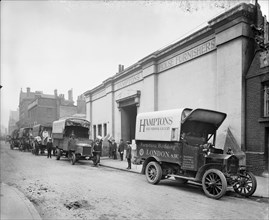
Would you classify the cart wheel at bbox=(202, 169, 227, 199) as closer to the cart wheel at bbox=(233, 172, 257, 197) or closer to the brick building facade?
the cart wheel at bbox=(233, 172, 257, 197)

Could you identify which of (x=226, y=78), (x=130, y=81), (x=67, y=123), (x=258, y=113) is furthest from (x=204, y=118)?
(x=130, y=81)

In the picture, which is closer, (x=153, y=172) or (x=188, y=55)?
(x=153, y=172)

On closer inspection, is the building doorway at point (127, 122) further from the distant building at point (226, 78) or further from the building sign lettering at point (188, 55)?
the building sign lettering at point (188, 55)

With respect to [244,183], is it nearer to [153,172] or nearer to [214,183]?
[214,183]

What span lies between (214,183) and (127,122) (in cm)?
1588

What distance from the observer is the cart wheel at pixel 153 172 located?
9352 mm

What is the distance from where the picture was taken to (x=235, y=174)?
8.08 meters

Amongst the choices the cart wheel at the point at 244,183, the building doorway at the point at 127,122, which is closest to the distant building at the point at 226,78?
the cart wheel at the point at 244,183

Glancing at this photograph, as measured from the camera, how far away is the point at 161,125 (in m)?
9.55

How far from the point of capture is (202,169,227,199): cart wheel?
24.1 ft

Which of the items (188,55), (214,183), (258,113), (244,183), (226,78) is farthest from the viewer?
(188,55)

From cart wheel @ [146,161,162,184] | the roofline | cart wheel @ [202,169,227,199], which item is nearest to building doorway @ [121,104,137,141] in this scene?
the roofline

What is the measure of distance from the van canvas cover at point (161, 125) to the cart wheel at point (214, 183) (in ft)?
5.24

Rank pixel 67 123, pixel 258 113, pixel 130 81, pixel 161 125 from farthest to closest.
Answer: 1. pixel 130 81
2. pixel 67 123
3. pixel 258 113
4. pixel 161 125
